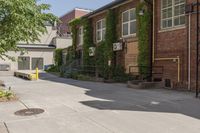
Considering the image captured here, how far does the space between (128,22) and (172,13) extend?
181 inches

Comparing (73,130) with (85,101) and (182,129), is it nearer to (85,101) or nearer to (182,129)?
(182,129)

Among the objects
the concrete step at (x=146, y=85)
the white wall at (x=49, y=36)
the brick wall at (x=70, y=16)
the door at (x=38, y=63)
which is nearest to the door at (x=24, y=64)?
the door at (x=38, y=63)

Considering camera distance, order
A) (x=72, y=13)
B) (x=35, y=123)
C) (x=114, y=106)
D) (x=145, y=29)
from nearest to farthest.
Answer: (x=35, y=123)
(x=114, y=106)
(x=145, y=29)
(x=72, y=13)

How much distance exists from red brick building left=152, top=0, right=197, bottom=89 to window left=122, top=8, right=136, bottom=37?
8.87ft

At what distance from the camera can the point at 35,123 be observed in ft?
22.4

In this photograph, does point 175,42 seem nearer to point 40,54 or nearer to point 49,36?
point 40,54

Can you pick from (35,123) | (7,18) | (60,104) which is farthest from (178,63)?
(35,123)

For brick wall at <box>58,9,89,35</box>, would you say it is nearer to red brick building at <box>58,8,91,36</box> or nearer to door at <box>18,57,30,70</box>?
red brick building at <box>58,8,91,36</box>

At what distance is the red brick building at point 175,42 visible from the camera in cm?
1342

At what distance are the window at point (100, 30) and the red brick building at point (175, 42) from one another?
23.0 ft

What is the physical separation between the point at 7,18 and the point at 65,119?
5.43 metres

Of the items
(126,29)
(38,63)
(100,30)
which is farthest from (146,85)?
(38,63)

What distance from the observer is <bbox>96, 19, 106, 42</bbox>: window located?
→ 74.5 feet

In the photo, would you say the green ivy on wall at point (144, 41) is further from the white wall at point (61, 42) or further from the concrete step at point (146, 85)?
the white wall at point (61, 42)
